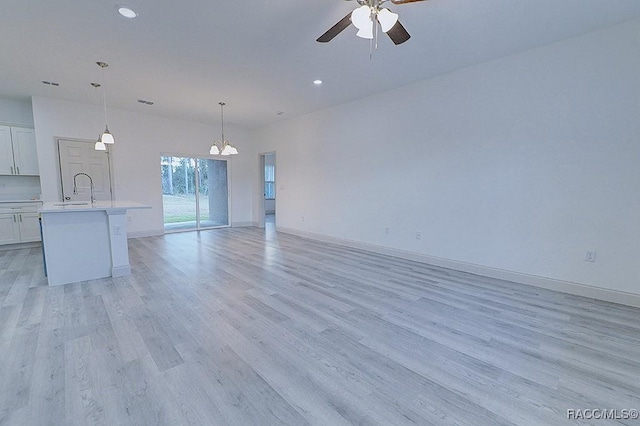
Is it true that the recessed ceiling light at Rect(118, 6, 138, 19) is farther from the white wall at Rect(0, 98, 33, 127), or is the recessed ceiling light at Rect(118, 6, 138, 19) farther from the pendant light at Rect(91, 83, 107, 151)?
the white wall at Rect(0, 98, 33, 127)

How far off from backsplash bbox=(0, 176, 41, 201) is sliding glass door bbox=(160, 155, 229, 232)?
235 centimetres

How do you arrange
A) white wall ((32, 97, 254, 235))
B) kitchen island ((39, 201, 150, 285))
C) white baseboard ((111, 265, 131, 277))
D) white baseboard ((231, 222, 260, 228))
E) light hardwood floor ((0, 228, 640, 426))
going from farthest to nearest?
white baseboard ((231, 222, 260, 228)) < white wall ((32, 97, 254, 235)) < white baseboard ((111, 265, 131, 277)) < kitchen island ((39, 201, 150, 285)) < light hardwood floor ((0, 228, 640, 426))

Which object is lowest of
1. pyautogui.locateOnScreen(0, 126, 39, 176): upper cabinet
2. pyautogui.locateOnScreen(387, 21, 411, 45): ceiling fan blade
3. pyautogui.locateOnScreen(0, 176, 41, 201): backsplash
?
pyautogui.locateOnScreen(0, 176, 41, 201): backsplash

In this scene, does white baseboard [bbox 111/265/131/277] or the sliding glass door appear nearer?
white baseboard [bbox 111/265/131/277]

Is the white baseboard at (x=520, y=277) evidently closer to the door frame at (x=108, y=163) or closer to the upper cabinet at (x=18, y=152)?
the door frame at (x=108, y=163)

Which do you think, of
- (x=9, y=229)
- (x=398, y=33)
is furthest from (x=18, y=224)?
(x=398, y=33)

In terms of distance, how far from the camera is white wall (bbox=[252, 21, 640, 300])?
2.91m

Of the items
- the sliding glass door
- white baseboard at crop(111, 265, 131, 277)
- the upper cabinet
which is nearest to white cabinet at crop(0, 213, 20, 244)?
the upper cabinet

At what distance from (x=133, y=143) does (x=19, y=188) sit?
2283 millimetres

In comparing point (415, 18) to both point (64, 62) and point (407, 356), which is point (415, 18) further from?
point (64, 62)

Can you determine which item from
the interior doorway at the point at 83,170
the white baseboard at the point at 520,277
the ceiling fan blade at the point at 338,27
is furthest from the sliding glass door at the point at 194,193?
the ceiling fan blade at the point at 338,27

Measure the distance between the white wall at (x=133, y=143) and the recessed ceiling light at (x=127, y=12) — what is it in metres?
4.19

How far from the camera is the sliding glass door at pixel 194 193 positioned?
700cm

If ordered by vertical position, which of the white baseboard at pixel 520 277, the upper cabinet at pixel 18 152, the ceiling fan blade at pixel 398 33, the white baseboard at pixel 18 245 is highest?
the ceiling fan blade at pixel 398 33
